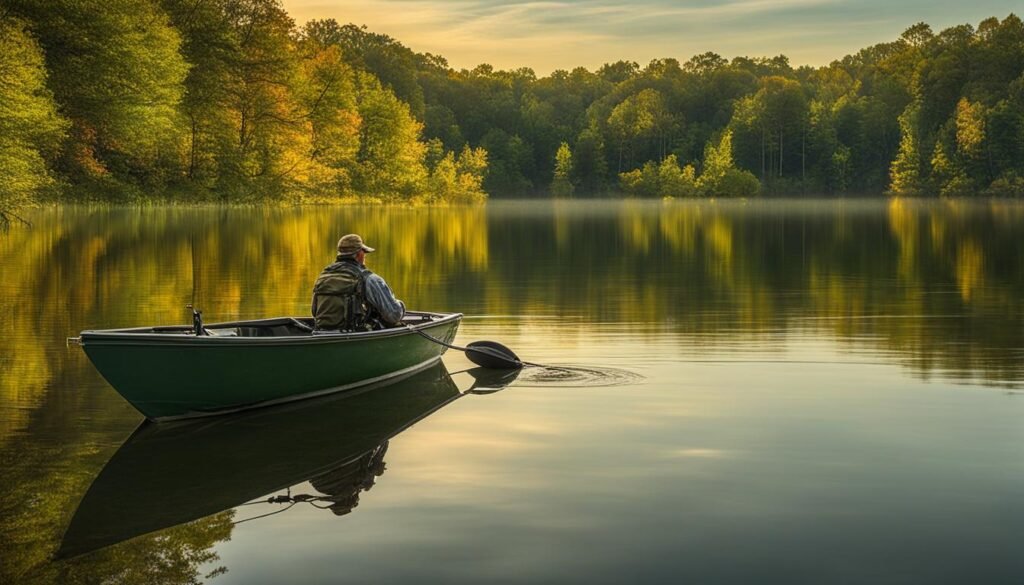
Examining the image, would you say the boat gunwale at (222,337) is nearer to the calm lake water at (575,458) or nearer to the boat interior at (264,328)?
the boat interior at (264,328)

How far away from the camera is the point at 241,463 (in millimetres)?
10633

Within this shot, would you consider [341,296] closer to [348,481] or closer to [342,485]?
[348,481]

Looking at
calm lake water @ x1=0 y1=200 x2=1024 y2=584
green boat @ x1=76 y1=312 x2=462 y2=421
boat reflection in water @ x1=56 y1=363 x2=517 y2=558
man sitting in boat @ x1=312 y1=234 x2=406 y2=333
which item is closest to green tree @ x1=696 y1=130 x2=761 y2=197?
calm lake water @ x1=0 y1=200 x2=1024 y2=584

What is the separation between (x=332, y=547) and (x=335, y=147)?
2974 inches

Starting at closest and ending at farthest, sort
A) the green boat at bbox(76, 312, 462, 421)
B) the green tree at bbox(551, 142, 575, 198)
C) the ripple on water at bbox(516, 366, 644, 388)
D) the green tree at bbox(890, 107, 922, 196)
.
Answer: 1. the green boat at bbox(76, 312, 462, 421)
2. the ripple on water at bbox(516, 366, 644, 388)
3. the green tree at bbox(890, 107, 922, 196)
4. the green tree at bbox(551, 142, 575, 198)

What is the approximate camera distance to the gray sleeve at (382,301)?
1418 centimetres

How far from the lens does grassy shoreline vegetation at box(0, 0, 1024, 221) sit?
52031 millimetres

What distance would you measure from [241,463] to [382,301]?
154 inches

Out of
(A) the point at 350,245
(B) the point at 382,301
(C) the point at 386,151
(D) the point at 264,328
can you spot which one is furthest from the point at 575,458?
(C) the point at 386,151

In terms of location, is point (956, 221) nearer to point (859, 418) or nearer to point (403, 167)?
point (403, 167)

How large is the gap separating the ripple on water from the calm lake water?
0.07 meters

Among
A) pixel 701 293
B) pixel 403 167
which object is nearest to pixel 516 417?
pixel 701 293

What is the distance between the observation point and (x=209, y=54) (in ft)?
223

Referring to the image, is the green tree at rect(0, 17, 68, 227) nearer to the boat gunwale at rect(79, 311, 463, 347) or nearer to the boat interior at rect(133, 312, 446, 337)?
the boat interior at rect(133, 312, 446, 337)
